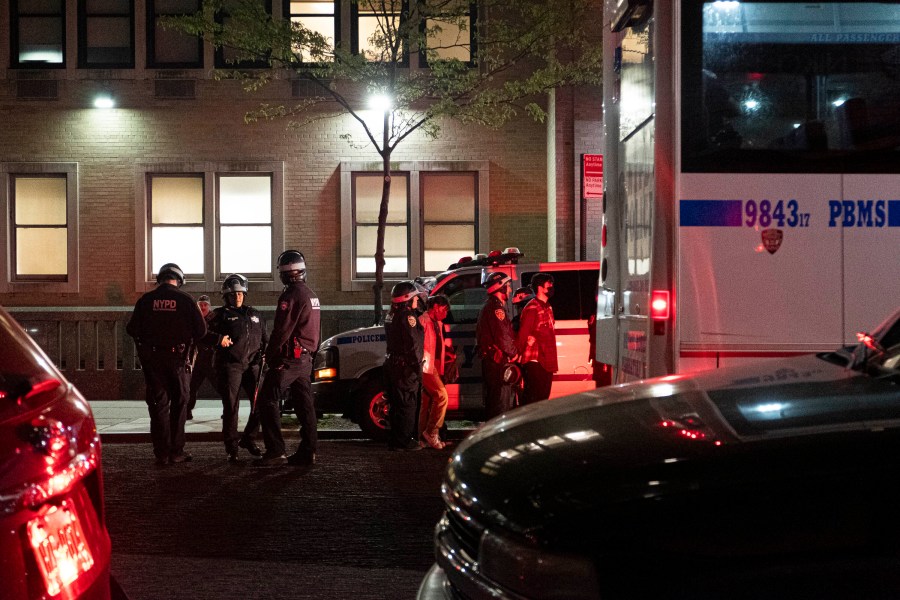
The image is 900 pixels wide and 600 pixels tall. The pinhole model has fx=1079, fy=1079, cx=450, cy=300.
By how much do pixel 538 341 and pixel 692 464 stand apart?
8340mm

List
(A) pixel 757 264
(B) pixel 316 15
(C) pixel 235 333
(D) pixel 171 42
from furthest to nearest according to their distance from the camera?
1. (D) pixel 171 42
2. (B) pixel 316 15
3. (C) pixel 235 333
4. (A) pixel 757 264

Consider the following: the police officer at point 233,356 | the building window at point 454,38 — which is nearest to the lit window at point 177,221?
the building window at point 454,38

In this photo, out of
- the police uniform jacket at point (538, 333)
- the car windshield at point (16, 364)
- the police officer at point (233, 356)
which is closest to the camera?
the car windshield at point (16, 364)

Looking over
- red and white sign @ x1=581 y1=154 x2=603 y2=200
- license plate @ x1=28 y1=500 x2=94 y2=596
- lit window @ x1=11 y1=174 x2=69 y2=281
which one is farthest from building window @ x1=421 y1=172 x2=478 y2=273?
license plate @ x1=28 y1=500 x2=94 y2=596

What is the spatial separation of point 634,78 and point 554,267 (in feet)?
14.1

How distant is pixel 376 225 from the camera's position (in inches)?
741

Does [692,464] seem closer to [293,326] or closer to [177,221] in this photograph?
[293,326]

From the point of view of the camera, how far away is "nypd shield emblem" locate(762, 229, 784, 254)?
7.17 m

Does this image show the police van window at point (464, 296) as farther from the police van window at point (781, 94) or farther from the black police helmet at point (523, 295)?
the police van window at point (781, 94)

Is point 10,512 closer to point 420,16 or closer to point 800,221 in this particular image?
point 800,221

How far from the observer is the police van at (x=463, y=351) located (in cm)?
1216

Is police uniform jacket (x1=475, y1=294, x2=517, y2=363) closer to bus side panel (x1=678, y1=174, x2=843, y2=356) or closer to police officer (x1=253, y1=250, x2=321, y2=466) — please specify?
police officer (x1=253, y1=250, x2=321, y2=466)

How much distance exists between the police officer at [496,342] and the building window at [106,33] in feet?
34.0

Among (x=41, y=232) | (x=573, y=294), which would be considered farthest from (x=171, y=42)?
(x=573, y=294)
